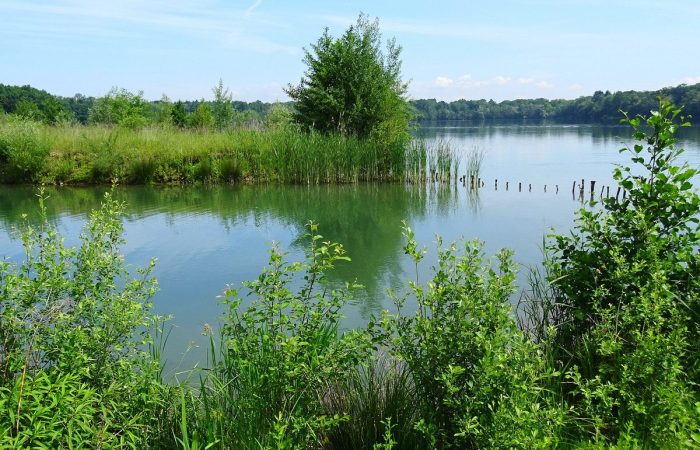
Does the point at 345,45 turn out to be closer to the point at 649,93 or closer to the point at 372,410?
the point at 372,410

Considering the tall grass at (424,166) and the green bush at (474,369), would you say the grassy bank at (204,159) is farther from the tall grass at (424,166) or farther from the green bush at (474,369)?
the green bush at (474,369)

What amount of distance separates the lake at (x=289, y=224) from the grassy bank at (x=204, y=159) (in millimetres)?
731

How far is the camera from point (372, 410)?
288cm

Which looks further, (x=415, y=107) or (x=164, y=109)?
(x=164, y=109)

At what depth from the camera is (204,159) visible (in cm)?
1669

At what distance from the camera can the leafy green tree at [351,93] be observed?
59.4 feet

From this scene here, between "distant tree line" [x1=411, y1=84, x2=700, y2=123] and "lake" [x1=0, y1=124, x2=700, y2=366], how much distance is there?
111 ft

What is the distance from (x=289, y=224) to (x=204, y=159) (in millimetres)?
6685

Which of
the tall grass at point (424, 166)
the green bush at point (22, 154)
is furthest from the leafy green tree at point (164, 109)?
Result: the tall grass at point (424, 166)

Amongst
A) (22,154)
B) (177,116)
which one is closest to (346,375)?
(22,154)

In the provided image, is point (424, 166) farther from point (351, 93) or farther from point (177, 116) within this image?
point (177, 116)

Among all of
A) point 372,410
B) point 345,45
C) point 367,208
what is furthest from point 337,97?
point 372,410

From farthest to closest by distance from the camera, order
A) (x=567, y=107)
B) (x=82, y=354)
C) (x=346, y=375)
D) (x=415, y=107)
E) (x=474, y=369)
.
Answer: (x=567, y=107)
(x=415, y=107)
(x=346, y=375)
(x=82, y=354)
(x=474, y=369)

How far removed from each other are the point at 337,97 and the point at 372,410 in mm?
16140
